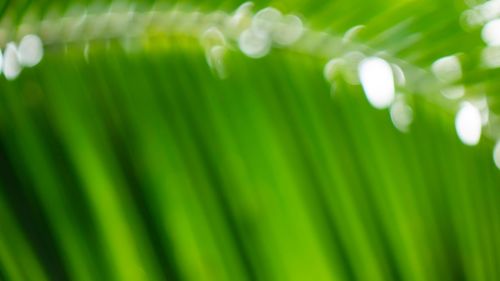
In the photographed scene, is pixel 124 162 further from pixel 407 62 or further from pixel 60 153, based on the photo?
pixel 407 62

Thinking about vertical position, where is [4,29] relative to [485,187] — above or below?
above

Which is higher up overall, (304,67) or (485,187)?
(304,67)

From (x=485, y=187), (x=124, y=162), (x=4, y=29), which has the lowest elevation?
(x=485, y=187)

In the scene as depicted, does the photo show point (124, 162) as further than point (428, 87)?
No

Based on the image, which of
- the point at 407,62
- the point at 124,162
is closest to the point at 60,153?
the point at 124,162

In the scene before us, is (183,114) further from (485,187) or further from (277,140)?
(485,187)

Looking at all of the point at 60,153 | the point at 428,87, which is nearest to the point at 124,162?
the point at 60,153
